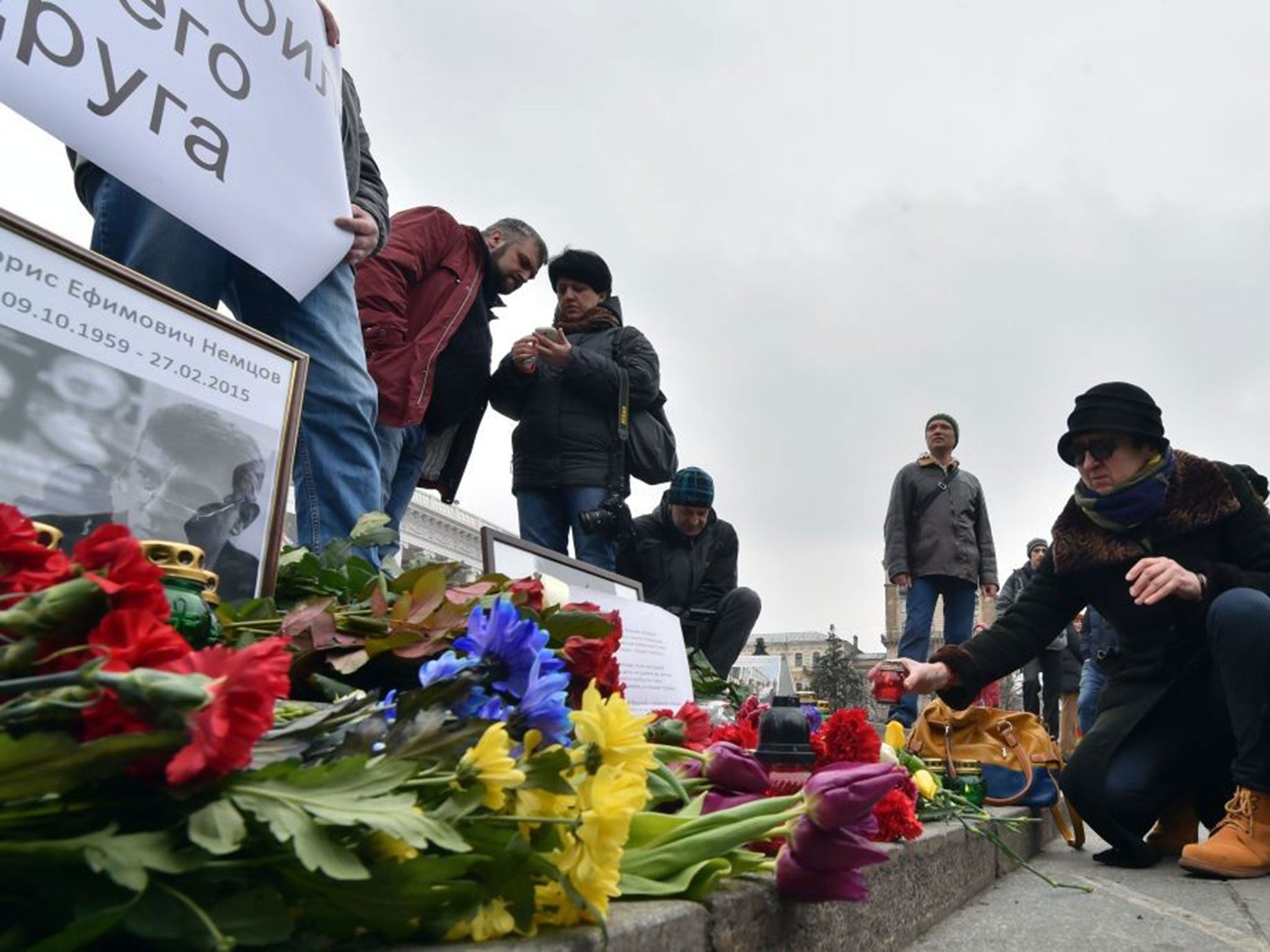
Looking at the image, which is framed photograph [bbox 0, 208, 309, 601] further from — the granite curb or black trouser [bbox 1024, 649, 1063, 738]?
black trouser [bbox 1024, 649, 1063, 738]

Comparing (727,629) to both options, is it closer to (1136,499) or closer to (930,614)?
(930,614)

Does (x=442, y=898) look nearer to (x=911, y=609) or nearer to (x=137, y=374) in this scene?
(x=137, y=374)

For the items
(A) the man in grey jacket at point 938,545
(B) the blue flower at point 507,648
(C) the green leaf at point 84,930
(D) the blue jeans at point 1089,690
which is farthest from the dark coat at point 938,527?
(C) the green leaf at point 84,930

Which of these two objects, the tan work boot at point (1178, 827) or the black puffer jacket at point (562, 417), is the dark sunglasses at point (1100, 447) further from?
the black puffer jacket at point (562, 417)

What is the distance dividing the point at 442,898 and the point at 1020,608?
328 cm

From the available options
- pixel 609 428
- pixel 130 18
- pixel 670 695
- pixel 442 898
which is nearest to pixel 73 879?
pixel 442 898

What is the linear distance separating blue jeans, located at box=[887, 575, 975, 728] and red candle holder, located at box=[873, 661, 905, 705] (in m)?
3.10

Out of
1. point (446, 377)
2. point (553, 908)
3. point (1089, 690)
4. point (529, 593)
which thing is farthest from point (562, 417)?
point (1089, 690)

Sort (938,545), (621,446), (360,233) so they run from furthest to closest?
1. (938,545)
2. (621,446)
3. (360,233)

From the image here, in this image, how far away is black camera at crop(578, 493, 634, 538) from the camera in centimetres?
427

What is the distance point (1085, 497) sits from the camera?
3.52 m

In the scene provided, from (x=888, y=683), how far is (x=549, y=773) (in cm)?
233

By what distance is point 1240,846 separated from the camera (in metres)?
2.86

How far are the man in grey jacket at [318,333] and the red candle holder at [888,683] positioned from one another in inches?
59.8
